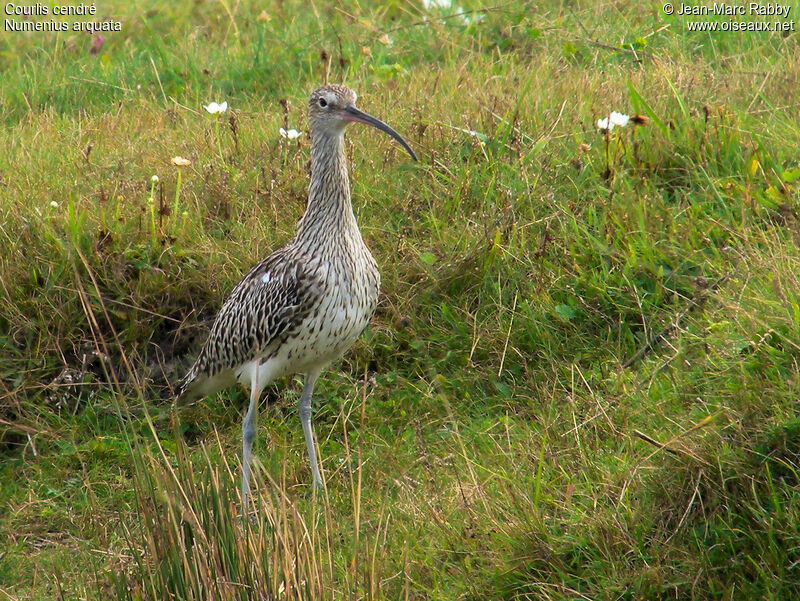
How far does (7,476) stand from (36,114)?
10.3 ft

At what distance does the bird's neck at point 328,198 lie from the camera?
5398mm

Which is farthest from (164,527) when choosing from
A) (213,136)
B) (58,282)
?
(213,136)

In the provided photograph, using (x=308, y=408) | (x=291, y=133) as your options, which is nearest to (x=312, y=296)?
(x=308, y=408)

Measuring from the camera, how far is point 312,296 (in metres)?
5.24

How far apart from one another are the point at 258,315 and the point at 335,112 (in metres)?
1.06

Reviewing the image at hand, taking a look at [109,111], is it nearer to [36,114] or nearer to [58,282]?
[36,114]

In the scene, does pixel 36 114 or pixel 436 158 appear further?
pixel 36 114

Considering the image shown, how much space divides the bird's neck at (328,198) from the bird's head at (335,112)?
0.05 metres

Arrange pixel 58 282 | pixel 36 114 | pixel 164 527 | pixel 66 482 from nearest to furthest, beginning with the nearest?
pixel 164 527, pixel 66 482, pixel 58 282, pixel 36 114

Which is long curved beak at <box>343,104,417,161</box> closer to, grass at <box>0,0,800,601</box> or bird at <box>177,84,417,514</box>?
bird at <box>177,84,417,514</box>

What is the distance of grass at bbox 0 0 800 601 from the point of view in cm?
402

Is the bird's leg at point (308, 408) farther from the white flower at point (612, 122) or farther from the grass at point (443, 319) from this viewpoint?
the white flower at point (612, 122)

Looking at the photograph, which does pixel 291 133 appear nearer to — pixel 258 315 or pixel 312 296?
pixel 258 315

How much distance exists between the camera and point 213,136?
7168 mm
